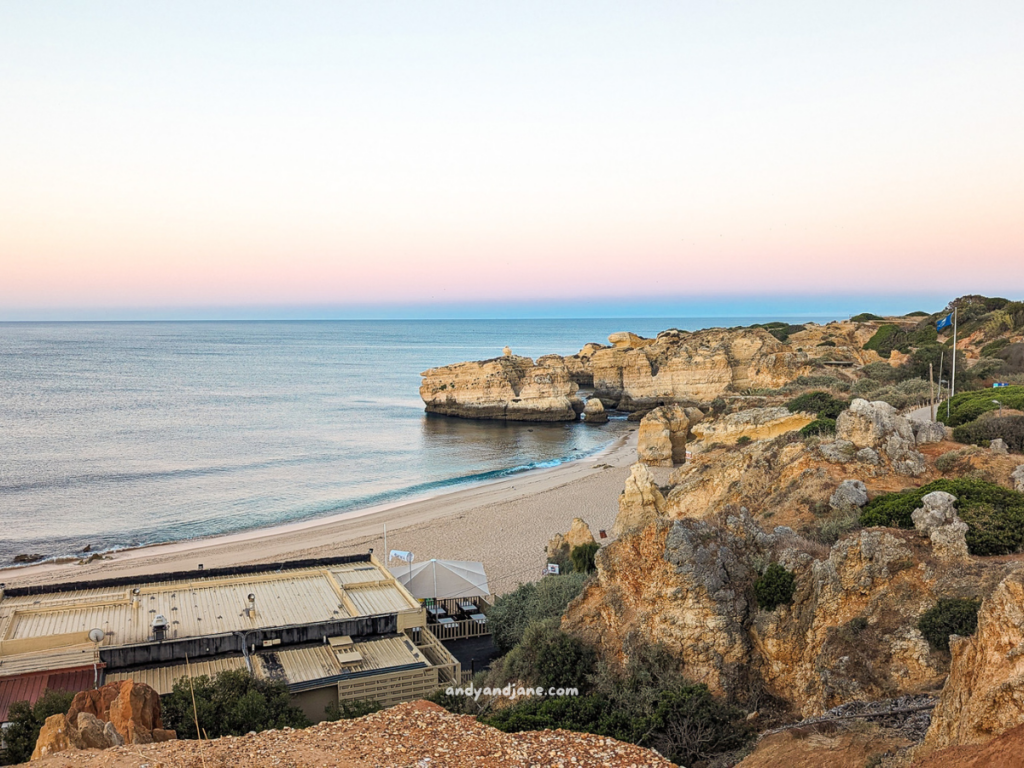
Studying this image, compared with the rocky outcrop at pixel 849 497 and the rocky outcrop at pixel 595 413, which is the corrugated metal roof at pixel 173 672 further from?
the rocky outcrop at pixel 595 413

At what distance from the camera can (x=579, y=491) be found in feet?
116

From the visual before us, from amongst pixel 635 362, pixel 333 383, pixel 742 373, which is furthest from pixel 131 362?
pixel 742 373

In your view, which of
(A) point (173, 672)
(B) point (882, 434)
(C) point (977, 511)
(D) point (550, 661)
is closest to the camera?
(D) point (550, 661)

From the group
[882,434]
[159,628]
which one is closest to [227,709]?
[159,628]

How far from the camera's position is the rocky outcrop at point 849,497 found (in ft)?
42.4

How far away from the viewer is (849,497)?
1309 cm

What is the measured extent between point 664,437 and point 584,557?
2274cm

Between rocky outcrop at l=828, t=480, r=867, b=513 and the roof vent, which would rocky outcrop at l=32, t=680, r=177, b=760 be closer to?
the roof vent

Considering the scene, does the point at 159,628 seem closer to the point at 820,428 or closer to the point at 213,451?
the point at 820,428

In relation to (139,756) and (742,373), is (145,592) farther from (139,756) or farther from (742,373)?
(742,373)

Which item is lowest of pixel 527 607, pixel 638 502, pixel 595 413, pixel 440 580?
pixel 595 413

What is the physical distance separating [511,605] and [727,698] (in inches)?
321

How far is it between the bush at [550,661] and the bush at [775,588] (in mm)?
2658

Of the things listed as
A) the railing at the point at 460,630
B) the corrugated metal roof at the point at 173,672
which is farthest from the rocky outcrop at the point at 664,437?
the corrugated metal roof at the point at 173,672
